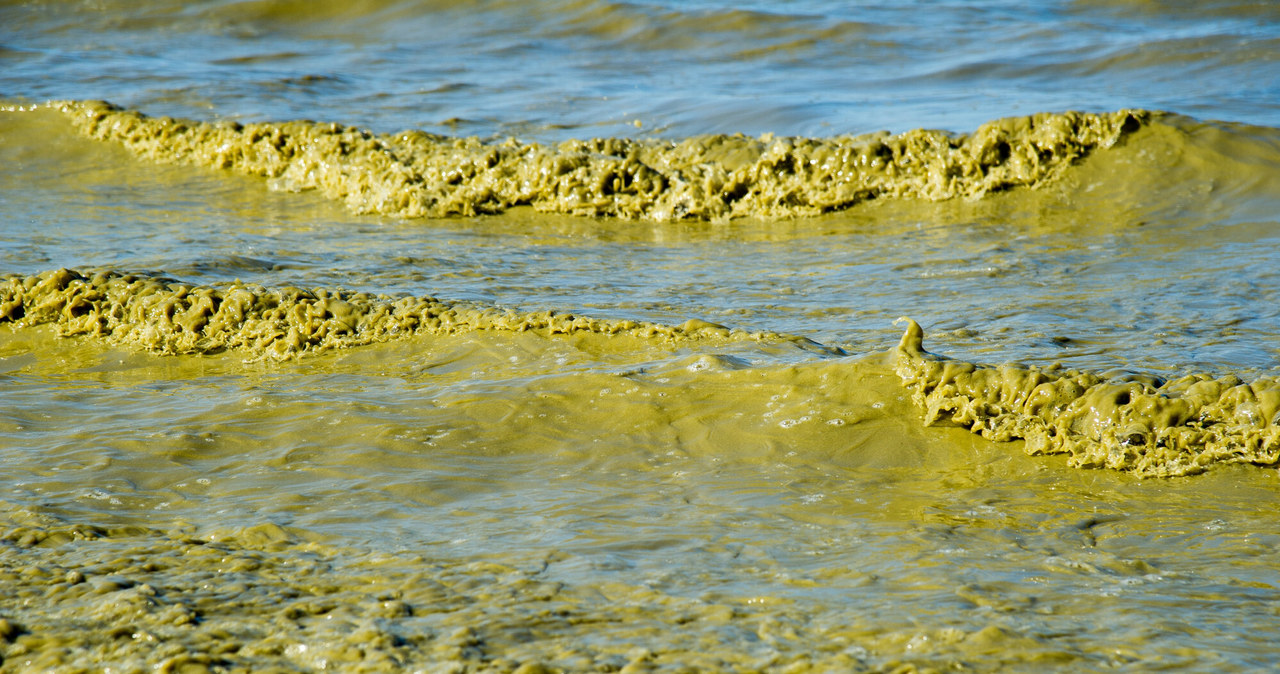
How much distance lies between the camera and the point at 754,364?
12.6ft

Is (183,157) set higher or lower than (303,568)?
Result: higher

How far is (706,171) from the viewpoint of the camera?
23.8ft

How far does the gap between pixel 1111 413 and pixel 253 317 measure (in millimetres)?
3206

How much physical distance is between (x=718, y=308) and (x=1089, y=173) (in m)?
3.26

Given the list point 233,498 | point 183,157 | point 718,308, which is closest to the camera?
point 233,498

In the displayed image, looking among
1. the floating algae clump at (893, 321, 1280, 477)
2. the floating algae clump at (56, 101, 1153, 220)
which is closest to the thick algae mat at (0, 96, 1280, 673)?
the floating algae clump at (893, 321, 1280, 477)

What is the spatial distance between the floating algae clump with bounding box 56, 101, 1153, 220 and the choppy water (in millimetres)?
34

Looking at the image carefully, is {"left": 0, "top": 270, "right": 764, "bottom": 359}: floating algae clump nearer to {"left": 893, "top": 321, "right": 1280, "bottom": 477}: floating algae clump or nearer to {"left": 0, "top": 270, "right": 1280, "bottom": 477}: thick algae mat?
{"left": 0, "top": 270, "right": 1280, "bottom": 477}: thick algae mat

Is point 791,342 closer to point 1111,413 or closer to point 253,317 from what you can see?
point 1111,413

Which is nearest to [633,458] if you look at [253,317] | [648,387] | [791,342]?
[648,387]

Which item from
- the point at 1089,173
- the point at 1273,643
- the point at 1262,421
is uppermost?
the point at 1089,173

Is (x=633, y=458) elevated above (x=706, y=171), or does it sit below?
below

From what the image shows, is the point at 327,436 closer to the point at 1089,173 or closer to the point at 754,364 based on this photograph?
the point at 754,364

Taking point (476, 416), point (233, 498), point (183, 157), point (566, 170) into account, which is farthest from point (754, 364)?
point (183, 157)
